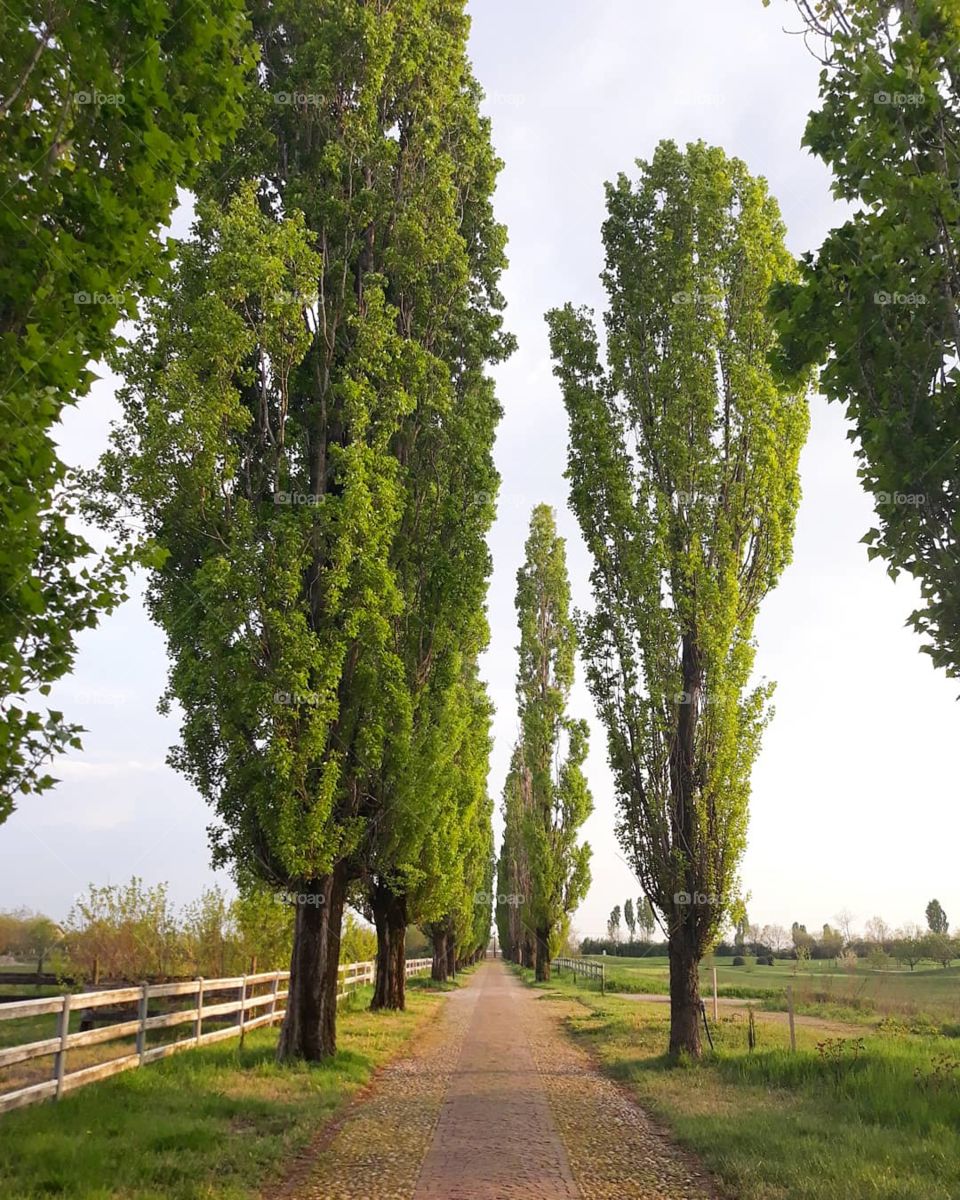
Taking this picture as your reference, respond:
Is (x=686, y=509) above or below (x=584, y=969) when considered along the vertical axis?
above

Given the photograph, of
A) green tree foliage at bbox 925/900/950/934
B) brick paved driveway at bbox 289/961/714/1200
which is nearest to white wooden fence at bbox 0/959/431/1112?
brick paved driveway at bbox 289/961/714/1200

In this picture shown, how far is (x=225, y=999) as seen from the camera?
1584 centimetres

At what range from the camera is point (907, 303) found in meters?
5.98

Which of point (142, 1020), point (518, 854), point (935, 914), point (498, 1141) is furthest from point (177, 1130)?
point (935, 914)

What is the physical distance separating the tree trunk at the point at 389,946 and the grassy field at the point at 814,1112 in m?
8.05

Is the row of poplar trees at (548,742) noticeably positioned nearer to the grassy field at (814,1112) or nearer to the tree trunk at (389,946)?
the tree trunk at (389,946)

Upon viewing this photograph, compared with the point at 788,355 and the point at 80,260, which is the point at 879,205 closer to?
the point at 788,355

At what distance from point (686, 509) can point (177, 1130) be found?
1109 cm

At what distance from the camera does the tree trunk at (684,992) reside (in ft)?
40.7

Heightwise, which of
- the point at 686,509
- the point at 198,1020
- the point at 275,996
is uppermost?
the point at 686,509

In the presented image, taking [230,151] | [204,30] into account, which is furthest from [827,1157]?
[230,151]

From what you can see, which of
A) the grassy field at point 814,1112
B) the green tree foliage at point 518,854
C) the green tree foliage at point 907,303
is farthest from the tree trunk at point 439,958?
the green tree foliage at point 907,303

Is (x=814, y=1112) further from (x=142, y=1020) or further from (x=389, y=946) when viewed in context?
(x=389, y=946)

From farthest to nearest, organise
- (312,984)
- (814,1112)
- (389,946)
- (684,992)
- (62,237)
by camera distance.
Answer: (389,946) < (684,992) < (312,984) < (814,1112) < (62,237)
